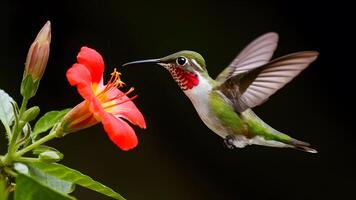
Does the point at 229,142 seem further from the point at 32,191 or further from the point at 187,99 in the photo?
the point at 187,99

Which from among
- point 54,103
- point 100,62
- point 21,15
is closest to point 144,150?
point 54,103

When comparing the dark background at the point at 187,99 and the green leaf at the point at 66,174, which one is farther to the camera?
the dark background at the point at 187,99

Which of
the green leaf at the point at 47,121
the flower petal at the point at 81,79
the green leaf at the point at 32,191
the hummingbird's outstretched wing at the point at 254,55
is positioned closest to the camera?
the green leaf at the point at 32,191

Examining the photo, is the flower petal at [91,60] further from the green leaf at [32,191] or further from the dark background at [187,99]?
the dark background at [187,99]

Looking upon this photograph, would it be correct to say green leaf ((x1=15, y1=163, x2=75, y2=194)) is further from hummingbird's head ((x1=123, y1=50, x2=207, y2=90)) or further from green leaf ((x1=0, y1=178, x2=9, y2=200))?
hummingbird's head ((x1=123, y1=50, x2=207, y2=90))

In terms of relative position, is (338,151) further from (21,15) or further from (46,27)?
(46,27)

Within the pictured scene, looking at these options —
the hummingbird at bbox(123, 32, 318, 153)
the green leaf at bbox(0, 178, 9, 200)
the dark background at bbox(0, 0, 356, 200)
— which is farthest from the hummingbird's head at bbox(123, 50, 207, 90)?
the dark background at bbox(0, 0, 356, 200)

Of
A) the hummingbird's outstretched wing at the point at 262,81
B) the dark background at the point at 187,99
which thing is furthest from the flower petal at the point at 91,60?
the dark background at the point at 187,99
